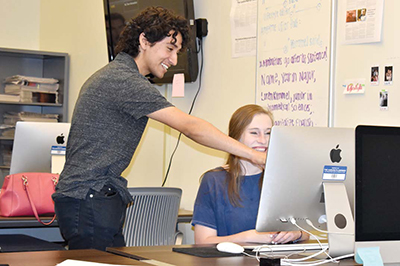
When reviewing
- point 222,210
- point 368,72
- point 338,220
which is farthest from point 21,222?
point 368,72

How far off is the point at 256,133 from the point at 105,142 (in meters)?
0.61

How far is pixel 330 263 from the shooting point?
5.76ft

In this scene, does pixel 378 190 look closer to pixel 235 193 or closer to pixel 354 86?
pixel 235 193

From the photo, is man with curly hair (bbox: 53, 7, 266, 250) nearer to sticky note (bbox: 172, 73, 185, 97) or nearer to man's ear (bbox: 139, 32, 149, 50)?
man's ear (bbox: 139, 32, 149, 50)

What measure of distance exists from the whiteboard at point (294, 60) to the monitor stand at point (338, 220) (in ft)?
3.33

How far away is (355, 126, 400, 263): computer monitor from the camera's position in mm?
1579

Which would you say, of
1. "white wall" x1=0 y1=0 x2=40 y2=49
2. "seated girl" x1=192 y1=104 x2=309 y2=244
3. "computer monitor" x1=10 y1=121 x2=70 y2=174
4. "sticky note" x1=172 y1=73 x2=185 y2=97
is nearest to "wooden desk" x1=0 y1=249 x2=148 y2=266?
"seated girl" x1=192 y1=104 x2=309 y2=244

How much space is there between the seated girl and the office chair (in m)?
0.49

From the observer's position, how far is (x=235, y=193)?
230 cm

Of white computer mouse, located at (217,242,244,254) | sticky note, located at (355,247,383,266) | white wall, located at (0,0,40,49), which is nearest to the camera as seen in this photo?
sticky note, located at (355,247,383,266)

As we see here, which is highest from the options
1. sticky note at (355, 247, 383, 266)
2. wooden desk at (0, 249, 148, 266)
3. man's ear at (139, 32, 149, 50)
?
man's ear at (139, 32, 149, 50)

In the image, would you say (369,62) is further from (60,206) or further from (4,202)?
(4,202)

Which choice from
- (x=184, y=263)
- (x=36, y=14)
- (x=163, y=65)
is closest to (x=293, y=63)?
(x=163, y=65)

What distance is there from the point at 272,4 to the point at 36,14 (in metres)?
3.60
